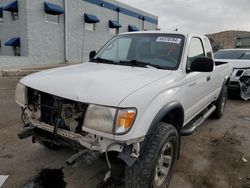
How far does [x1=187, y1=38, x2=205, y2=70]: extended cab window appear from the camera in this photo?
11.1 ft

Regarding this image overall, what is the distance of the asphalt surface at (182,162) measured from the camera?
2.87 meters

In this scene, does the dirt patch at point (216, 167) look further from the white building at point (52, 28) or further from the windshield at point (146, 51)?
the white building at point (52, 28)

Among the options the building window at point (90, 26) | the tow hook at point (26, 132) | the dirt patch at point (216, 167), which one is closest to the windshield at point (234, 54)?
the dirt patch at point (216, 167)

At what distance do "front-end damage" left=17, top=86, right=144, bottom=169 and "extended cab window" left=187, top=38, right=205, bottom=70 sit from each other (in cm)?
170

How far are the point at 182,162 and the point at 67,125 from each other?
1.90 m

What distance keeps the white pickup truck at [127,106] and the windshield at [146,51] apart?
14 millimetres

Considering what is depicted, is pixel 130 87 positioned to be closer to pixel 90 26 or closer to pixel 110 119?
pixel 110 119

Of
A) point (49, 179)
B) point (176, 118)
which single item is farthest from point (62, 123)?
point (176, 118)

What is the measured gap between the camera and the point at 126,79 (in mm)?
2424

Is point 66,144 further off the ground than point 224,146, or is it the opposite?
point 66,144

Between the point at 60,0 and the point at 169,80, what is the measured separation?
15091 mm

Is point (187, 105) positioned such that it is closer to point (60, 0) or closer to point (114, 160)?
point (114, 160)

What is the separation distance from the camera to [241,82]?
7672 millimetres

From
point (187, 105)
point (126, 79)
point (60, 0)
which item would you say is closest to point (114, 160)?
point (126, 79)
